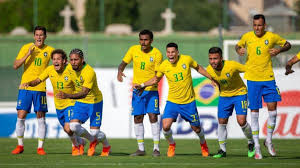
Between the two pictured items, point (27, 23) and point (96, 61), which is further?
point (27, 23)

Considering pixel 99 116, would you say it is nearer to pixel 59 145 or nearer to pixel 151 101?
pixel 151 101

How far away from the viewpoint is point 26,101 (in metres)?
15.5

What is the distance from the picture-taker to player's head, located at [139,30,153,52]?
47.1ft

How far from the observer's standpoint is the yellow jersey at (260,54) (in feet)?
46.8

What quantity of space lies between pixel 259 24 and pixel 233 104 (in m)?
1.54

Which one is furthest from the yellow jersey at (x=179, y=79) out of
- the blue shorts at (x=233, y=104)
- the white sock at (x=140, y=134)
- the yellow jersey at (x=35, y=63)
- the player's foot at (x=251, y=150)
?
the yellow jersey at (x=35, y=63)

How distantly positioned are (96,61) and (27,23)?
17078 mm

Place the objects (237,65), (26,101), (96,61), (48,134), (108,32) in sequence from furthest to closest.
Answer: (108,32) → (96,61) → (48,134) → (26,101) → (237,65)

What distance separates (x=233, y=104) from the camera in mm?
14266

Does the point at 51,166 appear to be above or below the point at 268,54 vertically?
below

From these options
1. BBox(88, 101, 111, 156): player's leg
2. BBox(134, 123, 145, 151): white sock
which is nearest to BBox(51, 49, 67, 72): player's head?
BBox(88, 101, 111, 156): player's leg

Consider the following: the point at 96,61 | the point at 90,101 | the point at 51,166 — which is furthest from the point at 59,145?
the point at 96,61

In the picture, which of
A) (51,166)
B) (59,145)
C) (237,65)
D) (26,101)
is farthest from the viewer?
(59,145)

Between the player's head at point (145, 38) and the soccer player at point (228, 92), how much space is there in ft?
4.03
